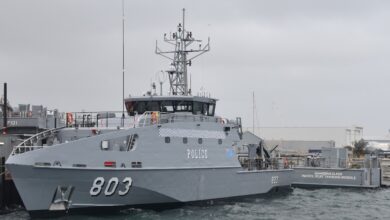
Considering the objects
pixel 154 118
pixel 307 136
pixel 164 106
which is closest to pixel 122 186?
pixel 154 118

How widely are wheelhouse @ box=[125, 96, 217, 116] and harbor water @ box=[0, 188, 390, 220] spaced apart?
3.87 meters

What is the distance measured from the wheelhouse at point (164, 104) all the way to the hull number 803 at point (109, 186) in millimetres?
4387

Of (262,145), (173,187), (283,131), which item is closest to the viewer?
(173,187)

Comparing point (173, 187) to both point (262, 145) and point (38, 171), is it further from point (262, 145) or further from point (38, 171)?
point (262, 145)

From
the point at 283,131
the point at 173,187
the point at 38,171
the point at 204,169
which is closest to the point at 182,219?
the point at 173,187

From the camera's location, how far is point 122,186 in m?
17.3

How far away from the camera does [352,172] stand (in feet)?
99.1

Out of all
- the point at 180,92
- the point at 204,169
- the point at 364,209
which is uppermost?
the point at 180,92

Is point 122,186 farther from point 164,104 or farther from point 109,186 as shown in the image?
point 164,104

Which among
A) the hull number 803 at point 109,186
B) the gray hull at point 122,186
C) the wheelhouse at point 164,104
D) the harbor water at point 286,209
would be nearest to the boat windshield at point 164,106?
the wheelhouse at point 164,104

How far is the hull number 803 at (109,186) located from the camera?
16.8 metres

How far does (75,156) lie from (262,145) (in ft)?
38.7

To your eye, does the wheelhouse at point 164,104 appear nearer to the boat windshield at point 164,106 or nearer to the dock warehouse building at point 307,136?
the boat windshield at point 164,106

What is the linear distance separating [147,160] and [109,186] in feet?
5.27
